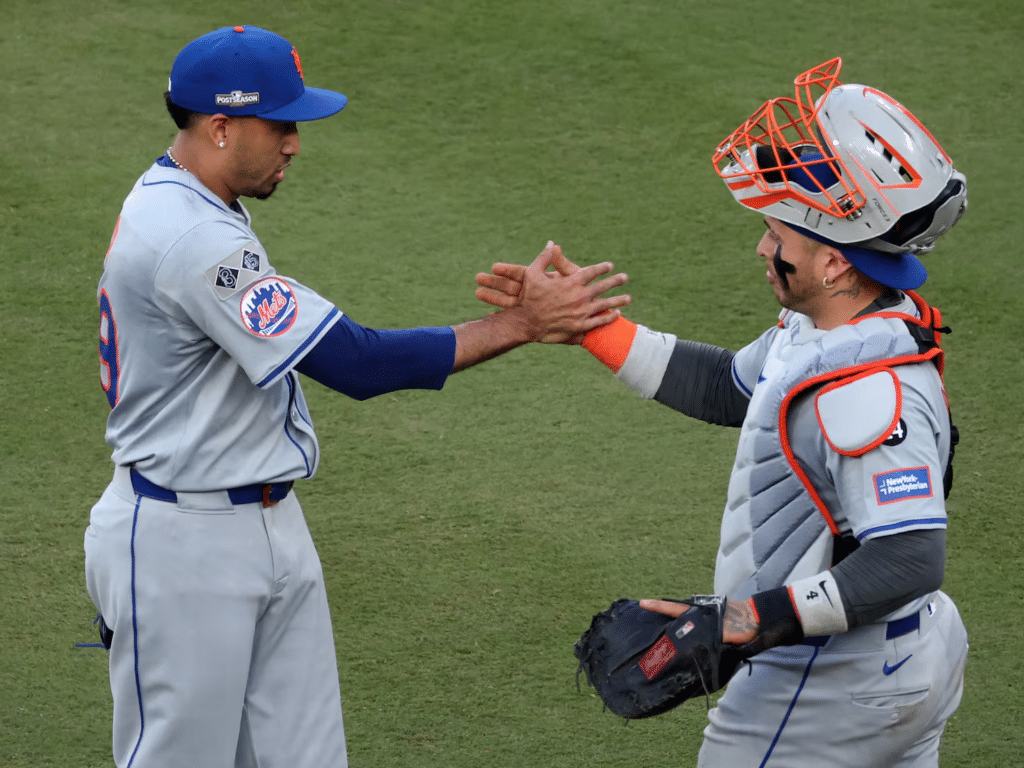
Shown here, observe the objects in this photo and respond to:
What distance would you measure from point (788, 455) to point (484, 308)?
3436 mm

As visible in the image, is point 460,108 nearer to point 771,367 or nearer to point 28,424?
point 28,424

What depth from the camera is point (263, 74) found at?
2898 mm

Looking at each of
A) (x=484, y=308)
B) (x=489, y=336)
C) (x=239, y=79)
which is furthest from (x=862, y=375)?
(x=484, y=308)

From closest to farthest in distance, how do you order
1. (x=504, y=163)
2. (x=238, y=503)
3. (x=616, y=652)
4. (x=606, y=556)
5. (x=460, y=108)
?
(x=616, y=652) < (x=238, y=503) < (x=606, y=556) < (x=504, y=163) < (x=460, y=108)

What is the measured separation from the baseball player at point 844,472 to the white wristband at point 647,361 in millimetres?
387

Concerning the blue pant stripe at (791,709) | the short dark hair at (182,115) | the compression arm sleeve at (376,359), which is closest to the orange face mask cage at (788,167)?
the compression arm sleeve at (376,359)

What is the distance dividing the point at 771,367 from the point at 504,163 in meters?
4.38

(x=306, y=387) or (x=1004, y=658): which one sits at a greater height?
(x=1004, y=658)

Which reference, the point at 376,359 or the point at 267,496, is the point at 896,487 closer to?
the point at 376,359

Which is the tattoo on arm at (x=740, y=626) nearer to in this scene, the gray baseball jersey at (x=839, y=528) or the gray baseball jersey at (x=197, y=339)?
the gray baseball jersey at (x=839, y=528)

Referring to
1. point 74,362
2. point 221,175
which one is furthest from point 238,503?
point 74,362

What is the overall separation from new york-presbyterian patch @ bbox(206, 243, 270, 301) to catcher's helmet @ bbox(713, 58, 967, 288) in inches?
39.1

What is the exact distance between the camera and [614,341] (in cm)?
325

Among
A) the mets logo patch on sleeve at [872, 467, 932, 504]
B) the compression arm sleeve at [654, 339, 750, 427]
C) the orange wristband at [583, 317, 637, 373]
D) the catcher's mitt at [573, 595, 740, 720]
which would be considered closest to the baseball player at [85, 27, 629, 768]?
the orange wristband at [583, 317, 637, 373]
